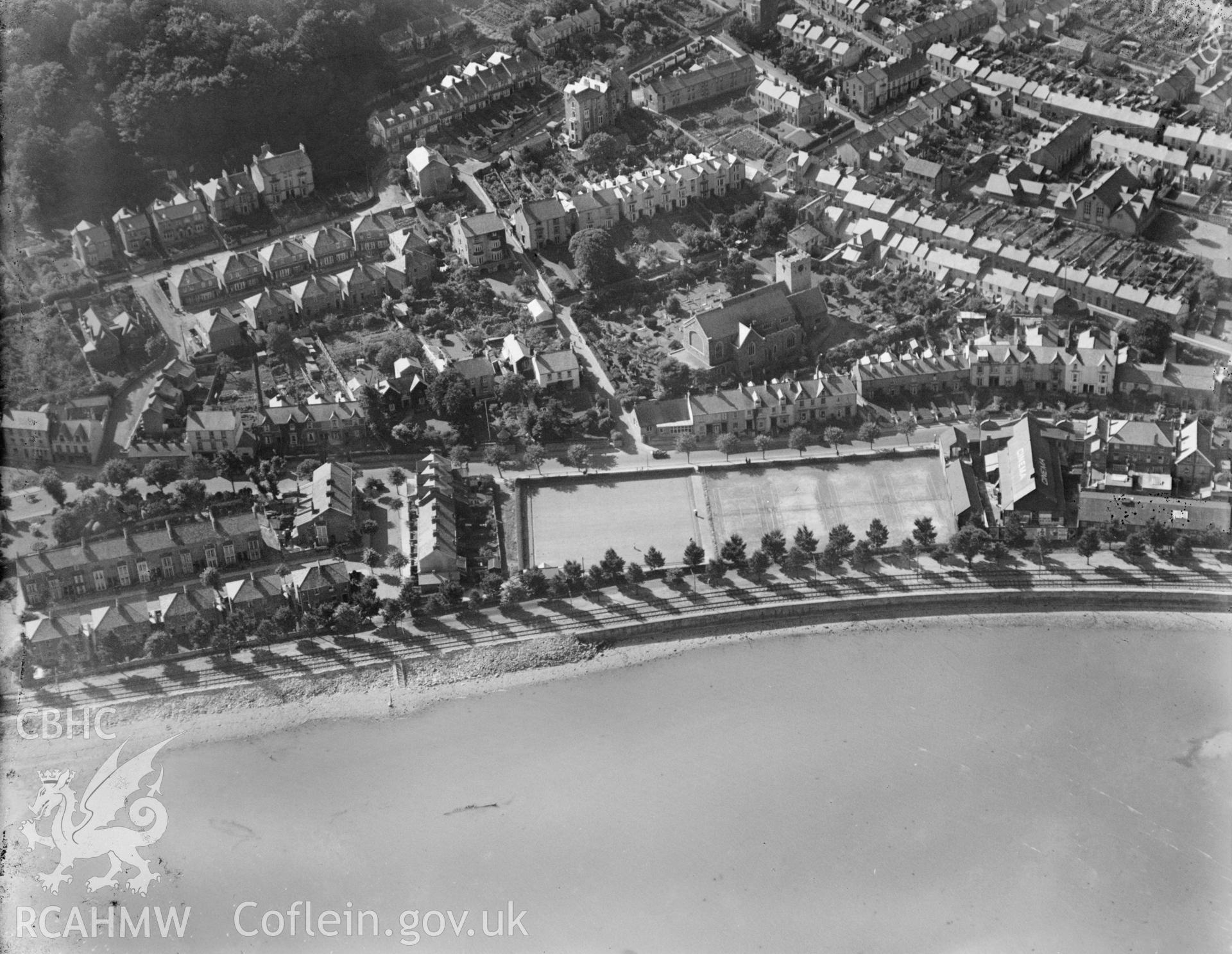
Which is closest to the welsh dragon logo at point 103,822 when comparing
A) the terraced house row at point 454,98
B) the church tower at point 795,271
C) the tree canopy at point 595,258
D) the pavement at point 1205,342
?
the tree canopy at point 595,258

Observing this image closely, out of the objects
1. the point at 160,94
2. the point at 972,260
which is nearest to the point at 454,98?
the point at 160,94

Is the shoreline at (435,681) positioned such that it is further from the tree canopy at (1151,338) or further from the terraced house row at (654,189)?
the terraced house row at (654,189)

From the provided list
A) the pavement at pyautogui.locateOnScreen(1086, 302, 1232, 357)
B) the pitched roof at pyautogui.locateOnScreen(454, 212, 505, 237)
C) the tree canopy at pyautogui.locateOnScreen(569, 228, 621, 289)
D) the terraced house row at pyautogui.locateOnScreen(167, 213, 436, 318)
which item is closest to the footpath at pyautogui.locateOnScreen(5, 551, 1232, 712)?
the pavement at pyautogui.locateOnScreen(1086, 302, 1232, 357)

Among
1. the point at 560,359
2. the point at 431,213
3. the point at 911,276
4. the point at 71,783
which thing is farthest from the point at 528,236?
the point at 71,783

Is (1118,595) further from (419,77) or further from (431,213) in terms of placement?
(419,77)

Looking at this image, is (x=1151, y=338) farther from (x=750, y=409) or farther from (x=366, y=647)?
(x=366, y=647)

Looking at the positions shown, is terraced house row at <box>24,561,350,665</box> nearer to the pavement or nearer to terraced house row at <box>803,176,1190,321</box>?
terraced house row at <box>803,176,1190,321</box>
